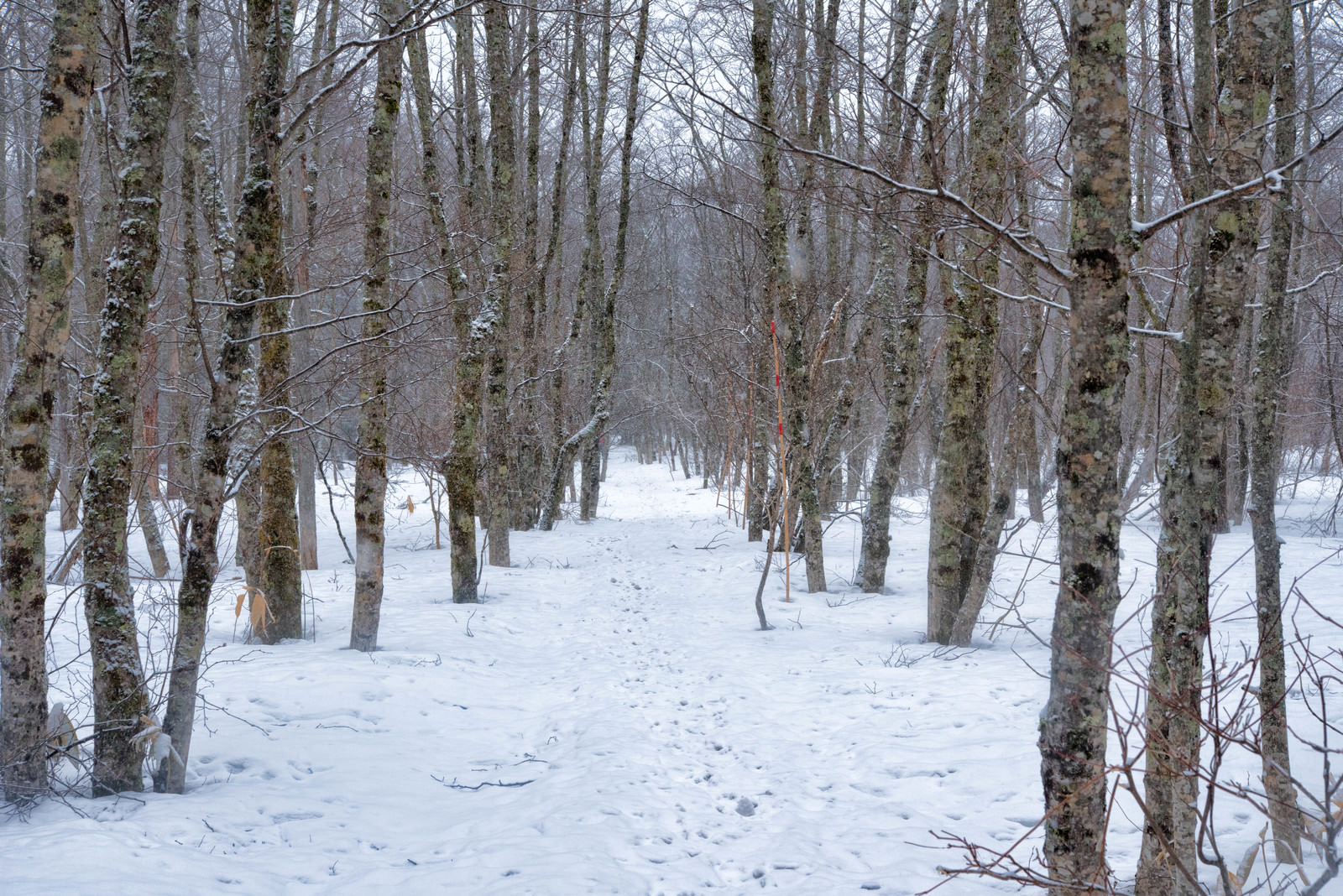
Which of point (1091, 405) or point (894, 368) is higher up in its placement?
point (894, 368)

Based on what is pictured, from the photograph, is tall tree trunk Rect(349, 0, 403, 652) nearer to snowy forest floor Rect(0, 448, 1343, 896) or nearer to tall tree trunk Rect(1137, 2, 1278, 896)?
snowy forest floor Rect(0, 448, 1343, 896)

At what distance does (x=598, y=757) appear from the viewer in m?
5.01

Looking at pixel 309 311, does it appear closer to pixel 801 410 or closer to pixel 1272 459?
pixel 801 410

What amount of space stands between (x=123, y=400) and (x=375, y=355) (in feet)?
10.4

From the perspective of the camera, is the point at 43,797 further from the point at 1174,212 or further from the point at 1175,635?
the point at 1174,212

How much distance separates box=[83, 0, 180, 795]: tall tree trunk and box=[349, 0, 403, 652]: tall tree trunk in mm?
2823

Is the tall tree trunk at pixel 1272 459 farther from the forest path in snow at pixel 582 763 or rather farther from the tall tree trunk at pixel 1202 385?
the forest path in snow at pixel 582 763

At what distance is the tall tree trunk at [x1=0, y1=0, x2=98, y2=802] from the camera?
11.5 feet

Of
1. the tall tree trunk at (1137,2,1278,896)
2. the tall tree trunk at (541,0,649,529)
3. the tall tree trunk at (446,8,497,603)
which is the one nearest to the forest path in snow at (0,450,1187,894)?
the tall tree trunk at (446,8,497,603)

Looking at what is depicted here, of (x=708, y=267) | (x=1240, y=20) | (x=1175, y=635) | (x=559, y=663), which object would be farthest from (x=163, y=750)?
(x=708, y=267)

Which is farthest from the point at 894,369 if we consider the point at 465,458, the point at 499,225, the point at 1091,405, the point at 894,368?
the point at 1091,405

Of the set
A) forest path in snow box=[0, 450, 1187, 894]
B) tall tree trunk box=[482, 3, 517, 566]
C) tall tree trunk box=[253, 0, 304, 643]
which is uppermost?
tall tree trunk box=[482, 3, 517, 566]

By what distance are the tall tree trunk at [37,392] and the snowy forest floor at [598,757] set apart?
259 mm

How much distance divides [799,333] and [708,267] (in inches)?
414
